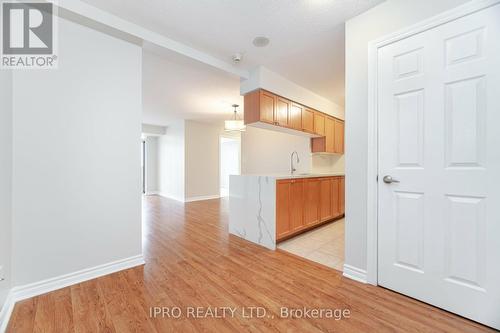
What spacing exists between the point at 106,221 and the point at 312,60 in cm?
324

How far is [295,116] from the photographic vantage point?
3740 millimetres

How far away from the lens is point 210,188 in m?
7.19

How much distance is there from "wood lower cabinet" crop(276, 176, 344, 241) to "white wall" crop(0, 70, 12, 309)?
2.54 m

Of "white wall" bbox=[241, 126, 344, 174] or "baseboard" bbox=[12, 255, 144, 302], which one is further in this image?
"white wall" bbox=[241, 126, 344, 174]

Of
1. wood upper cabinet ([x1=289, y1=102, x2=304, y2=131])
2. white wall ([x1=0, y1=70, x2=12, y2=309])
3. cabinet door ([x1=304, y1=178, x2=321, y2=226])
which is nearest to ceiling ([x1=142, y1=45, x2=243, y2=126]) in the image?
wood upper cabinet ([x1=289, y1=102, x2=304, y2=131])

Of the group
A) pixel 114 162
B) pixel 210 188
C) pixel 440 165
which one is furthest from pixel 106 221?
pixel 210 188

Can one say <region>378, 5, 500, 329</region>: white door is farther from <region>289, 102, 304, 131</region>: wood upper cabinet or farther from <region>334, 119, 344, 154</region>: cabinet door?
<region>334, 119, 344, 154</region>: cabinet door

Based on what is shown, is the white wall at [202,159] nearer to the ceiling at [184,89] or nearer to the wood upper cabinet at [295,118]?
the ceiling at [184,89]

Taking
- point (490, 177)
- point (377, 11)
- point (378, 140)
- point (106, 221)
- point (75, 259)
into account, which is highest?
point (377, 11)

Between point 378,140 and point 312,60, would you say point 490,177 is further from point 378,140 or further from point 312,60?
point 312,60

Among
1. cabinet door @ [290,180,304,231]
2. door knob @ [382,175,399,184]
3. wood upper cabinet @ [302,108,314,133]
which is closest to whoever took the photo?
door knob @ [382,175,399,184]

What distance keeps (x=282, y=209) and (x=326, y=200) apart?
4.48 ft

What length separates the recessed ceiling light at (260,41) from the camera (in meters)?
2.41

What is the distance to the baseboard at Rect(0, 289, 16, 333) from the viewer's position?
4.53 ft
